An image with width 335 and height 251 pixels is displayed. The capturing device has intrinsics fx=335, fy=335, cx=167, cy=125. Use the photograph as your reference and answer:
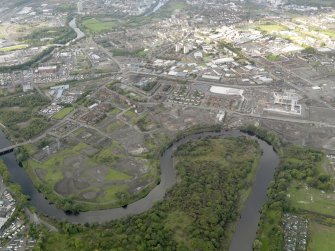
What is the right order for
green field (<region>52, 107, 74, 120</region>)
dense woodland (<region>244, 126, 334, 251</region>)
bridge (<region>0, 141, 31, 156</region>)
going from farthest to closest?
green field (<region>52, 107, 74, 120</region>) → bridge (<region>0, 141, 31, 156</region>) → dense woodland (<region>244, 126, 334, 251</region>)

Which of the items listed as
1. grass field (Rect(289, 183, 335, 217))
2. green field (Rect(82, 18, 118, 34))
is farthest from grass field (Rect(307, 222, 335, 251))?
green field (Rect(82, 18, 118, 34))

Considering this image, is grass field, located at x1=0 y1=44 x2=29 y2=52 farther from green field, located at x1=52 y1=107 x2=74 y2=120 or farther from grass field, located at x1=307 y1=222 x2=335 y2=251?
grass field, located at x1=307 y1=222 x2=335 y2=251

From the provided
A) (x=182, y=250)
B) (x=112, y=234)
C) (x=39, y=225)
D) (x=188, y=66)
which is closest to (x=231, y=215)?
(x=182, y=250)

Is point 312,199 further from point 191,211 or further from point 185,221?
point 185,221

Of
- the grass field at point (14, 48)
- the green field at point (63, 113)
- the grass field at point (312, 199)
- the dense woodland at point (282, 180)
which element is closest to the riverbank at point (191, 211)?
the dense woodland at point (282, 180)

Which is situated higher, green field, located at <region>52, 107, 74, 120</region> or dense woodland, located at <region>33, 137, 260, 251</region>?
dense woodland, located at <region>33, 137, 260, 251</region>

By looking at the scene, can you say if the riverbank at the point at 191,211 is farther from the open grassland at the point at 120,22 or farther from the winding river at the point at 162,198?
the open grassland at the point at 120,22

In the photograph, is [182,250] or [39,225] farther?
[39,225]

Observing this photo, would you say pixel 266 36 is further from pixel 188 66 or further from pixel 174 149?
pixel 174 149
